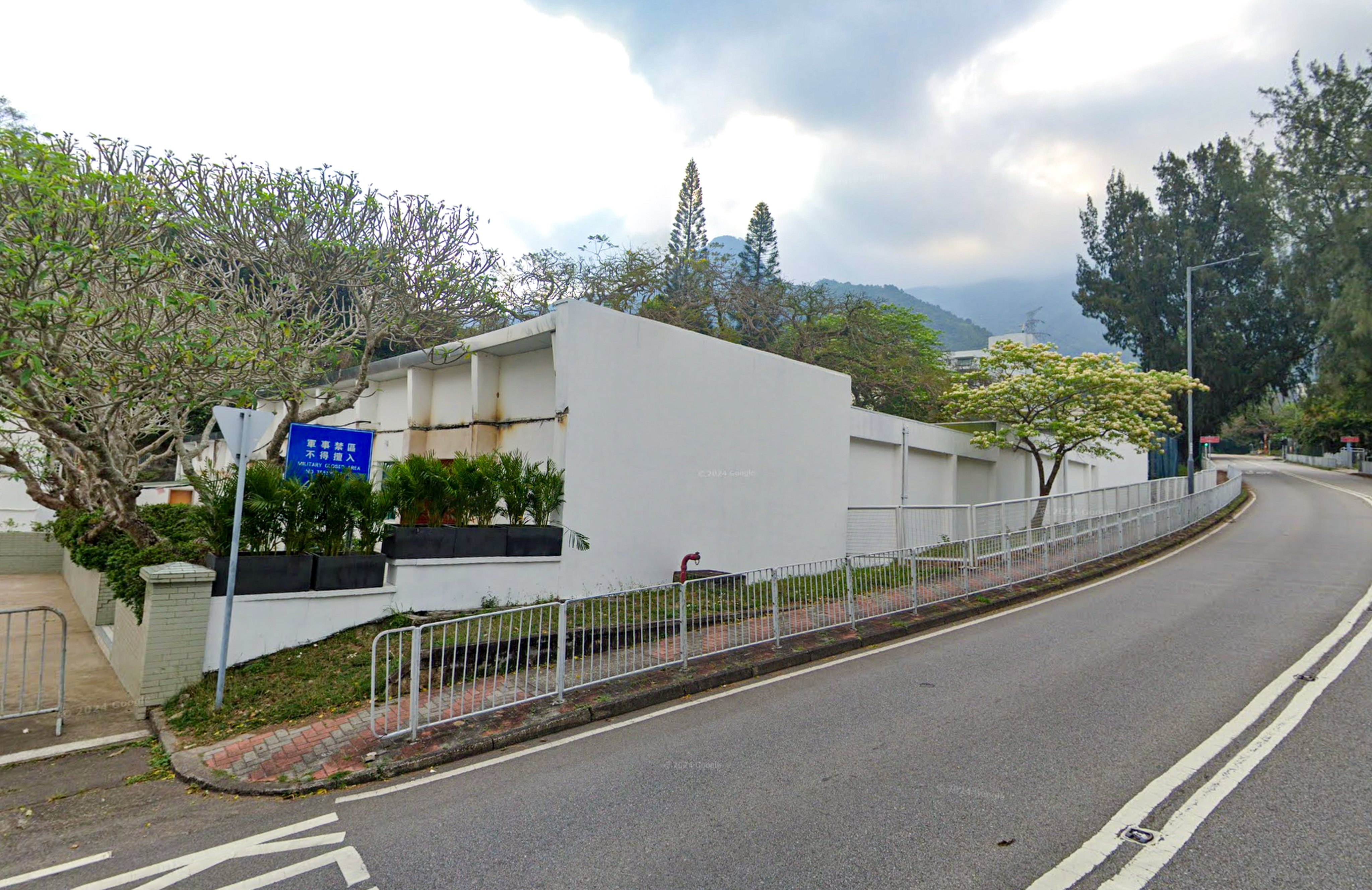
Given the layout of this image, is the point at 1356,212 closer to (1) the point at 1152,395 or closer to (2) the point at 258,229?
(1) the point at 1152,395

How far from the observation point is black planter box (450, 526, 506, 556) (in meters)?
9.46

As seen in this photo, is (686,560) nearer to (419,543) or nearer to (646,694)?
(419,543)

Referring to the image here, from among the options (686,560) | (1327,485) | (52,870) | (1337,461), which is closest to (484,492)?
(686,560)

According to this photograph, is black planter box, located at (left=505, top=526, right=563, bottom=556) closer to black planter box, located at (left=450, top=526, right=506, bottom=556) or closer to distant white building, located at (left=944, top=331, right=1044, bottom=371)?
black planter box, located at (left=450, top=526, right=506, bottom=556)

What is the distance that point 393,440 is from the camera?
15.3 metres

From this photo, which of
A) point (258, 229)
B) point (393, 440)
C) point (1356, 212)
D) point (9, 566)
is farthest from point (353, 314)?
point (1356, 212)

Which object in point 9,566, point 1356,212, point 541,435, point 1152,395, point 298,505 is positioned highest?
point 1356,212

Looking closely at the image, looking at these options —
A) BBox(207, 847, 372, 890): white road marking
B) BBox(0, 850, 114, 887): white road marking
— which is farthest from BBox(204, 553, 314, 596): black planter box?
BBox(207, 847, 372, 890): white road marking

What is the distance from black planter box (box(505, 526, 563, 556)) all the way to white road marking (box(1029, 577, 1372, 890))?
7.49m

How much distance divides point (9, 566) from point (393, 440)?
8.88 metres

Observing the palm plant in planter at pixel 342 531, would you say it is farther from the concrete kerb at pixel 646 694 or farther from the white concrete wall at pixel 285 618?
the concrete kerb at pixel 646 694

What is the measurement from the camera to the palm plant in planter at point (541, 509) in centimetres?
1005

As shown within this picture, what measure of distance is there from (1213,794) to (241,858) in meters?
5.91

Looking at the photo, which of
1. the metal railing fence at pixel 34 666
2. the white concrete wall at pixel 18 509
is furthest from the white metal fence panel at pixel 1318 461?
the white concrete wall at pixel 18 509
